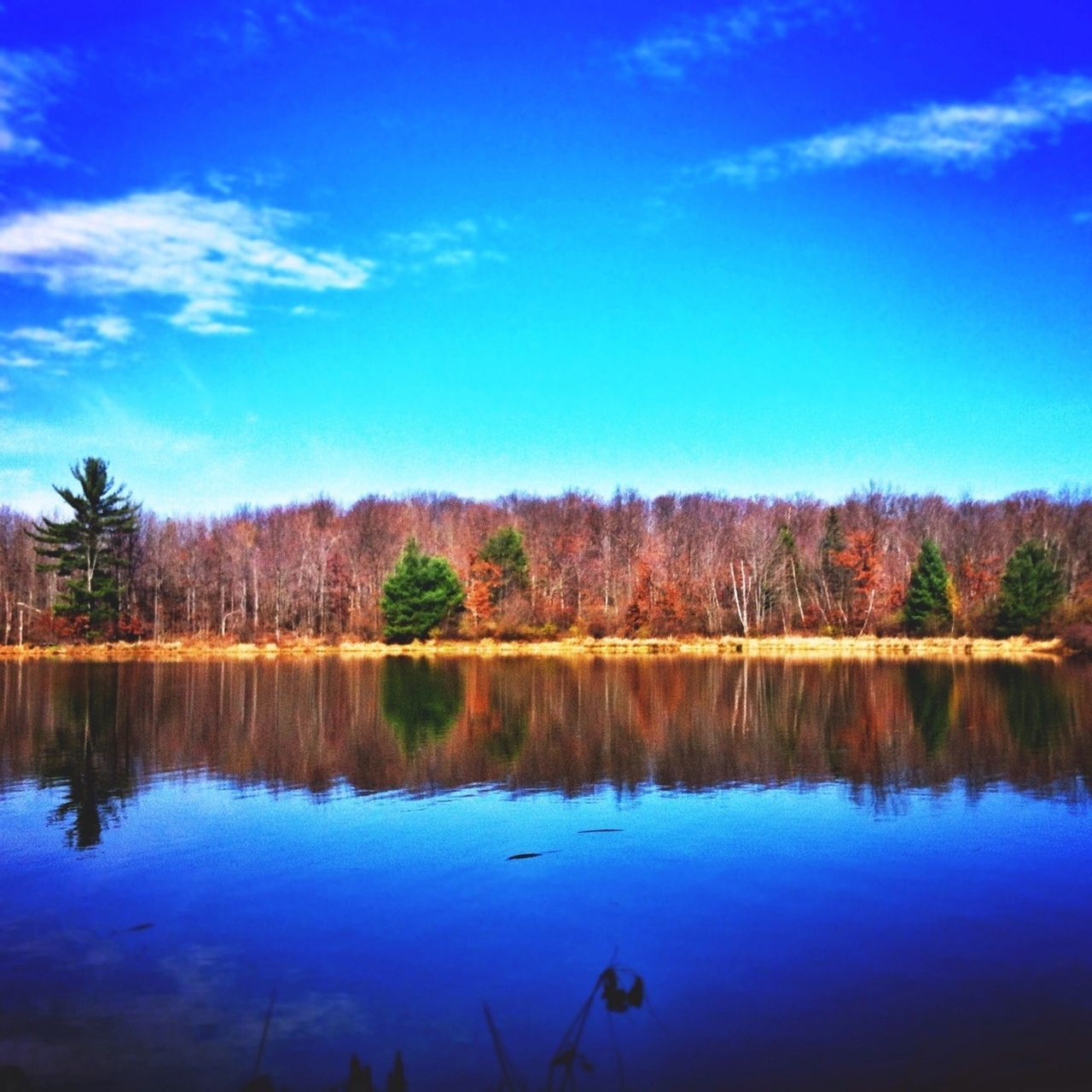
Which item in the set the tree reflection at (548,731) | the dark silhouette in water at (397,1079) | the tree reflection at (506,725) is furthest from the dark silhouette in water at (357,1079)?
the tree reflection at (506,725)

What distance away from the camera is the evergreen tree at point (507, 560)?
7762 cm

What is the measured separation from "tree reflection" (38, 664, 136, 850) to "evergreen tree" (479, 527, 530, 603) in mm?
45938

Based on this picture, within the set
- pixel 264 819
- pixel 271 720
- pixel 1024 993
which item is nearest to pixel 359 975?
pixel 1024 993

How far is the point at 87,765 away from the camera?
1997 cm

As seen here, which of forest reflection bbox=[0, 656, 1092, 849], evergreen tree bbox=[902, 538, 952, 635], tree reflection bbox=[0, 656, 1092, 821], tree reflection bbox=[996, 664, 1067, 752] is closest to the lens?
forest reflection bbox=[0, 656, 1092, 849]

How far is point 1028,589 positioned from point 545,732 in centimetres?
4996

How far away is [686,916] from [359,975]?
141 inches

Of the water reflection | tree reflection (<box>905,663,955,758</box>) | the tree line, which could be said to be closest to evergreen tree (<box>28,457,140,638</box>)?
the tree line

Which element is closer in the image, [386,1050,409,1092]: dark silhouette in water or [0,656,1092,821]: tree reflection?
[386,1050,409,1092]: dark silhouette in water

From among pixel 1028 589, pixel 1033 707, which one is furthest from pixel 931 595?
pixel 1033 707

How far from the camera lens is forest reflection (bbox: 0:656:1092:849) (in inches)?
738

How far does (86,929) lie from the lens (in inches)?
397

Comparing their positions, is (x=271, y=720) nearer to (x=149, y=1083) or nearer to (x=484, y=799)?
(x=484, y=799)

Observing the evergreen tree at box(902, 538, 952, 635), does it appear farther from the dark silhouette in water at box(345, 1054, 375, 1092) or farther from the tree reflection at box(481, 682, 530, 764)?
the dark silhouette in water at box(345, 1054, 375, 1092)
